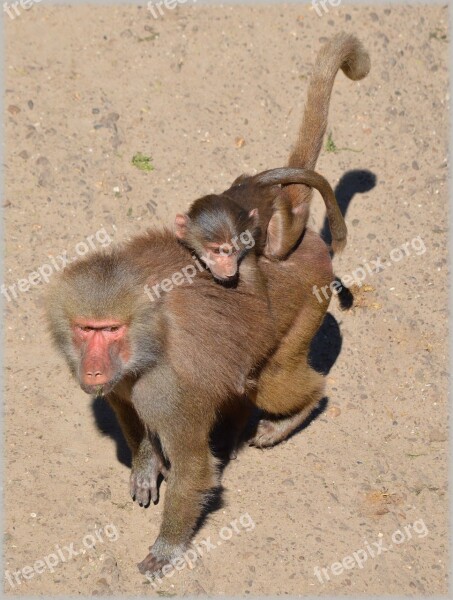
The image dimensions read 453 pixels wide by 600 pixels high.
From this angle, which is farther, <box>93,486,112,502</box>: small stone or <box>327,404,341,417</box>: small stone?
<box>327,404,341,417</box>: small stone

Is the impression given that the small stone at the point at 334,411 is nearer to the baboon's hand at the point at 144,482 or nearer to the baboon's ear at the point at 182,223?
the baboon's hand at the point at 144,482

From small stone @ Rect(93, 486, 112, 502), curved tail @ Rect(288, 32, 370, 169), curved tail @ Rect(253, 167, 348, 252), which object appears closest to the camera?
curved tail @ Rect(253, 167, 348, 252)

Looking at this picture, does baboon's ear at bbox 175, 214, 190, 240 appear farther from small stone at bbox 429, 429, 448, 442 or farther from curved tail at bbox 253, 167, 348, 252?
small stone at bbox 429, 429, 448, 442

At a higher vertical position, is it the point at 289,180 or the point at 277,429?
the point at 289,180

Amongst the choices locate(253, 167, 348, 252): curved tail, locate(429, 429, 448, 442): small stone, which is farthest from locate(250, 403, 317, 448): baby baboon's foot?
locate(253, 167, 348, 252): curved tail

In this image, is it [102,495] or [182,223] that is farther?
[102,495]

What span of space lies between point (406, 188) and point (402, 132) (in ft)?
1.61

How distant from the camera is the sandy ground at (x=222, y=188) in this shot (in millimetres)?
4973

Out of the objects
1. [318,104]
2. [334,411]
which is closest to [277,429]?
[334,411]

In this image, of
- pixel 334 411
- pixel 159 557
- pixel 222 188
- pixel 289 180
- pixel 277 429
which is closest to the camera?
pixel 159 557

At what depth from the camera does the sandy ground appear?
4973mm

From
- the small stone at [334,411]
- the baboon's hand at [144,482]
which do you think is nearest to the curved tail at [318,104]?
the small stone at [334,411]

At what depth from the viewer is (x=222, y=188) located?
6.66 m

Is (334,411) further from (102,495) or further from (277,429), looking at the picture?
(102,495)
